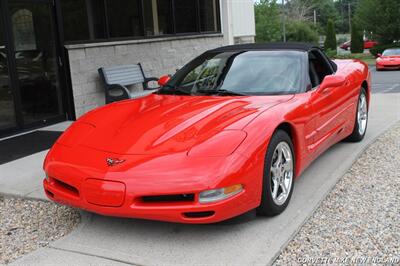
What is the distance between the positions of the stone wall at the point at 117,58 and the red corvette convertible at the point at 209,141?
159 inches

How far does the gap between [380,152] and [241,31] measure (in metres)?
9.63

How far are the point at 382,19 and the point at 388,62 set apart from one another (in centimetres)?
1461

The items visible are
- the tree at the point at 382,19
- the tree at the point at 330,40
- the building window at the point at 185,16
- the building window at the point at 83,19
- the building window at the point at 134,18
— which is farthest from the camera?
the tree at the point at 330,40

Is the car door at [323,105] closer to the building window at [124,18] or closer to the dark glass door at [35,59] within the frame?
the dark glass door at [35,59]

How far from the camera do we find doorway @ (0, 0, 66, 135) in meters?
7.62

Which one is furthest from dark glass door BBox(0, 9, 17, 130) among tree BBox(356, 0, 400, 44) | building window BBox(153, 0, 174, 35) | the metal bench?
tree BBox(356, 0, 400, 44)

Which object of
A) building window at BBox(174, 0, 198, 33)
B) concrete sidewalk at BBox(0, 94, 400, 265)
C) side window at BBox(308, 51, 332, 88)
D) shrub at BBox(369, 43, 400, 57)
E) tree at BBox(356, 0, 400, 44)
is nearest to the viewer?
concrete sidewalk at BBox(0, 94, 400, 265)

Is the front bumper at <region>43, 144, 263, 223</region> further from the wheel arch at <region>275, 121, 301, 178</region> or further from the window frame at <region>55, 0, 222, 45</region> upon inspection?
the window frame at <region>55, 0, 222, 45</region>

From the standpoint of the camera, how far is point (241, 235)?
140 inches

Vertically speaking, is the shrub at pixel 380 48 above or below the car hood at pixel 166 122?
below

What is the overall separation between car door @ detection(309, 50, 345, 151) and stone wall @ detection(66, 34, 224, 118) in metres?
4.81

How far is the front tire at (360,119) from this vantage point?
6.15 meters

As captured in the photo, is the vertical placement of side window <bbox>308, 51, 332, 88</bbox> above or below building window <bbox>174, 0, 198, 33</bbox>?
below

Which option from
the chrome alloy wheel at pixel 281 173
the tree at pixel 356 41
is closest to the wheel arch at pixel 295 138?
the chrome alloy wheel at pixel 281 173
